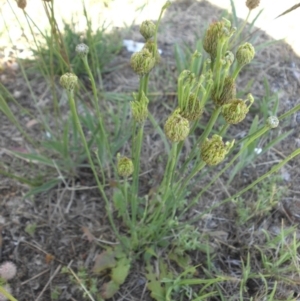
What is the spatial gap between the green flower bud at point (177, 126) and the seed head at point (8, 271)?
2.16 ft

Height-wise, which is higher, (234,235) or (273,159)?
(273,159)

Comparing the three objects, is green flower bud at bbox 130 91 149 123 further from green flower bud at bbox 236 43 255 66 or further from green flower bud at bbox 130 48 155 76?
green flower bud at bbox 236 43 255 66

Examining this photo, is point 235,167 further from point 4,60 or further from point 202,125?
point 4,60

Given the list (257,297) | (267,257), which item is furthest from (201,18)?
(257,297)

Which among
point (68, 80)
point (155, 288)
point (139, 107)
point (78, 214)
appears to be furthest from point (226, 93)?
point (78, 214)

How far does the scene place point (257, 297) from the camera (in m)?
1.02

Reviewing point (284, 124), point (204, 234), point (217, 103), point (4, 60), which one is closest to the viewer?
point (217, 103)

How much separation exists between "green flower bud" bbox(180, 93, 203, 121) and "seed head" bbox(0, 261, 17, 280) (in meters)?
0.69

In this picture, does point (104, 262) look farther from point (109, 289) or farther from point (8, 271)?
point (8, 271)

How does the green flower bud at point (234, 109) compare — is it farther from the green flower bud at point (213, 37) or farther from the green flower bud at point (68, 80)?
the green flower bud at point (68, 80)

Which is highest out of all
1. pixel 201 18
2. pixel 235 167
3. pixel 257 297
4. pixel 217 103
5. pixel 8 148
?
pixel 201 18

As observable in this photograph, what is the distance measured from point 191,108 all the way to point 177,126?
39mm

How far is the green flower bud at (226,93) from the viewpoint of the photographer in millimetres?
709

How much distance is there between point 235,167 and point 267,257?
27 cm
